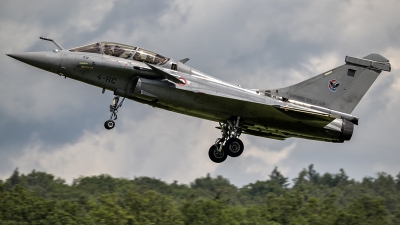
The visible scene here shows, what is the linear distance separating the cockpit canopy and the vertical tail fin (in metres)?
4.91

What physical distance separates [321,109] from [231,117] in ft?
11.5

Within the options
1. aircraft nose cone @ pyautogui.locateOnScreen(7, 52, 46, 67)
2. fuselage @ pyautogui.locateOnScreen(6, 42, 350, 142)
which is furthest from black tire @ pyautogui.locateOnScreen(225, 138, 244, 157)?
aircraft nose cone @ pyautogui.locateOnScreen(7, 52, 46, 67)

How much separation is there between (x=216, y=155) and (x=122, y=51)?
17.5 ft

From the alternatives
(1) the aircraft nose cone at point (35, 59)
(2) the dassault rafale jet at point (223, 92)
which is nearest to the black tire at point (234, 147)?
(2) the dassault rafale jet at point (223, 92)

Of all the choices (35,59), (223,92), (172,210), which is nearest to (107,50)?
(35,59)

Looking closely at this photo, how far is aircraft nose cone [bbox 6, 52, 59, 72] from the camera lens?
70.2 feet

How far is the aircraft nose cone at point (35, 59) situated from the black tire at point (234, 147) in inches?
269

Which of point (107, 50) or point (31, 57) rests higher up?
point (107, 50)

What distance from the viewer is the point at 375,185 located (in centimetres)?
8212

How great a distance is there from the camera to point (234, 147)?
23219 millimetres

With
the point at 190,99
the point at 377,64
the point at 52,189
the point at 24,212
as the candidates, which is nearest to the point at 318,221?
the point at 24,212

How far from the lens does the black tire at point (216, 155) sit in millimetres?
23906

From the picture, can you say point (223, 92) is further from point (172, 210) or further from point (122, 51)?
point (172, 210)

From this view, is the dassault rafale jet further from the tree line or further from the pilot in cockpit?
the tree line
